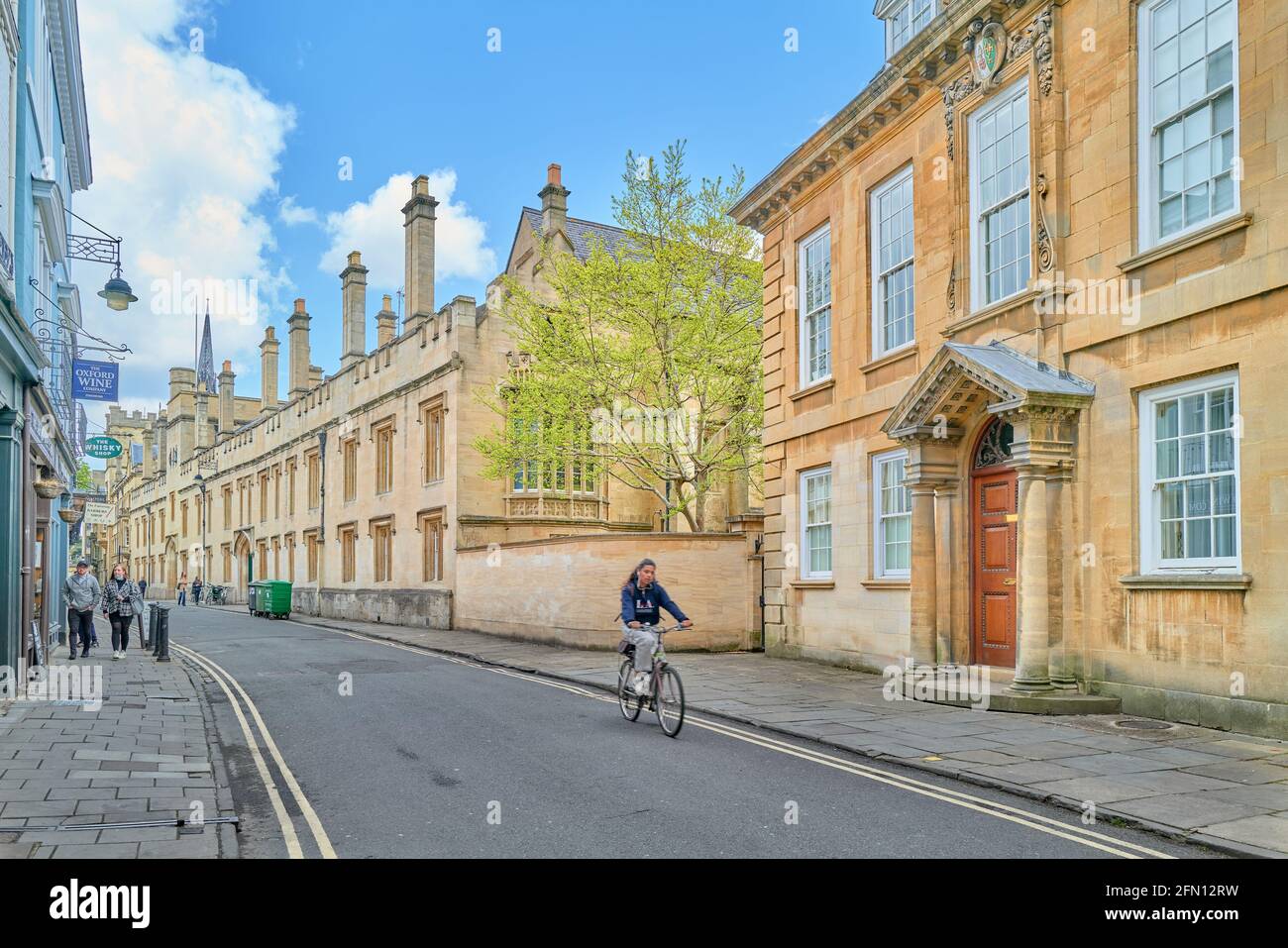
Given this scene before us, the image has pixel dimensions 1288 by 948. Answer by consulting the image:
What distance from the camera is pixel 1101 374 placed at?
428 inches

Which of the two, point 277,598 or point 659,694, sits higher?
point 659,694

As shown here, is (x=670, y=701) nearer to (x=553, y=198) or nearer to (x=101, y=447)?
(x=101, y=447)

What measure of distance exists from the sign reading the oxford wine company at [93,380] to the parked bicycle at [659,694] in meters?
13.3

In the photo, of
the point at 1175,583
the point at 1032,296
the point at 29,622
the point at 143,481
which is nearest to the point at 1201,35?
the point at 1032,296

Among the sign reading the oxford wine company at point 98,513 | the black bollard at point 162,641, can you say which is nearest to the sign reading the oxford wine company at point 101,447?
the sign reading the oxford wine company at point 98,513

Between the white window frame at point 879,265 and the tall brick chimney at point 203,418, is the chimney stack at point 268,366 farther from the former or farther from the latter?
the white window frame at point 879,265

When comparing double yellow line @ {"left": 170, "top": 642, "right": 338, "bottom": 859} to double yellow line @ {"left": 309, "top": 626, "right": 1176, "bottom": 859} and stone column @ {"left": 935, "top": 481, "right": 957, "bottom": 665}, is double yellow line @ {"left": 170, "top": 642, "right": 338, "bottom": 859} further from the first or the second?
stone column @ {"left": 935, "top": 481, "right": 957, "bottom": 665}

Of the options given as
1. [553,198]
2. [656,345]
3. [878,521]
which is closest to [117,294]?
[656,345]

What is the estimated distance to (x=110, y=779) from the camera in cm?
766

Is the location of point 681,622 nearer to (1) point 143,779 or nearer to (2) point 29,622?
(1) point 143,779

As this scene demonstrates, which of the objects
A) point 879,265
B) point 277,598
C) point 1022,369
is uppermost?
point 879,265

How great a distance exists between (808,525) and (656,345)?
6.37 m

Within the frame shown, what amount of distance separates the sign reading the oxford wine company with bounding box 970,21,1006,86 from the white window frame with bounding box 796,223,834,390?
413 centimetres

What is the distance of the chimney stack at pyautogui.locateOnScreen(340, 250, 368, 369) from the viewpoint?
37.6m
